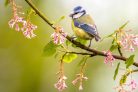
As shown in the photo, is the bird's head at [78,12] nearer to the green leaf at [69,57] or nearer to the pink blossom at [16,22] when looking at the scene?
the green leaf at [69,57]

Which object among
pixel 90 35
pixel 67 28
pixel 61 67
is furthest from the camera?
pixel 67 28

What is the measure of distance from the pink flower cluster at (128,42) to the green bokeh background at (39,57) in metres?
6.27

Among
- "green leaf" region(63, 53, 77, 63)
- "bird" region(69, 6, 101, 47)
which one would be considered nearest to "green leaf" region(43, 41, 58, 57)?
"green leaf" region(63, 53, 77, 63)

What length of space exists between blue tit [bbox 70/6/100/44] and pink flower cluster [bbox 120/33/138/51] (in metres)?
0.24

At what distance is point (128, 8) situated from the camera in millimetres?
9680

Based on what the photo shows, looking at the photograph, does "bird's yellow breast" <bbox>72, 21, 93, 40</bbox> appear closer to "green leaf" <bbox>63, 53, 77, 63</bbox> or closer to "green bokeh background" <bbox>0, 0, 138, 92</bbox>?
"green leaf" <bbox>63, 53, 77, 63</bbox>

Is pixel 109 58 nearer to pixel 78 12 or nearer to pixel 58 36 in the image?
pixel 58 36

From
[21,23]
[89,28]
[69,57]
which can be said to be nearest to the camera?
[21,23]

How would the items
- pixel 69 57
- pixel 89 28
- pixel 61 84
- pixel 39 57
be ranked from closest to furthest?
pixel 61 84
pixel 69 57
pixel 89 28
pixel 39 57

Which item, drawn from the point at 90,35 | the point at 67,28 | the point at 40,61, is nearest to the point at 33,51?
the point at 40,61

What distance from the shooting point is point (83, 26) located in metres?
2.70

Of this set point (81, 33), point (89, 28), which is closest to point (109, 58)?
point (81, 33)

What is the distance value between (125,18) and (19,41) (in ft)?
5.50

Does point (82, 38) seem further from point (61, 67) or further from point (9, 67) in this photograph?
point (9, 67)
